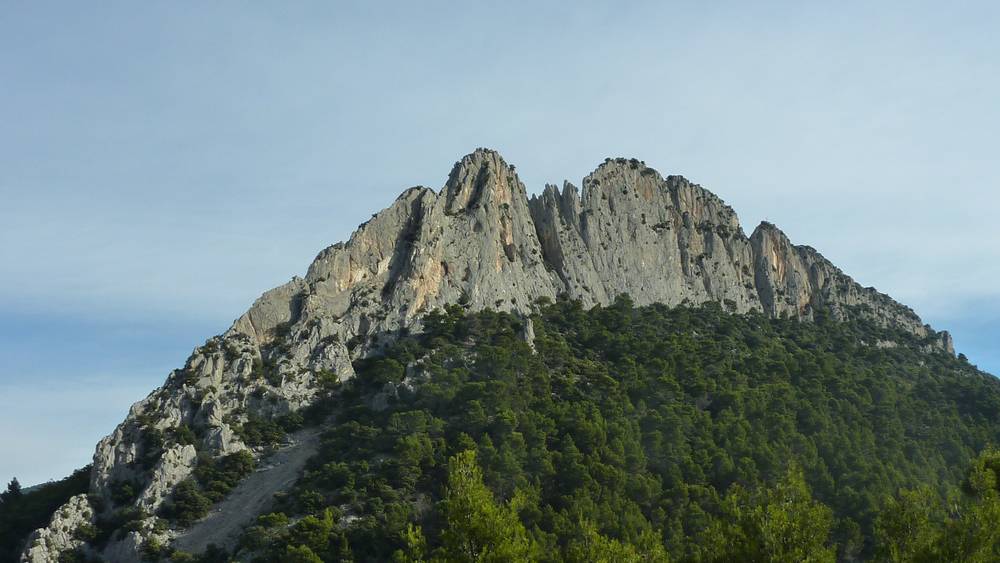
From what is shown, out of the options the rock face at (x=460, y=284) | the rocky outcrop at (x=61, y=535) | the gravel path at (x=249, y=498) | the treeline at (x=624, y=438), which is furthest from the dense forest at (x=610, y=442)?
the rocky outcrop at (x=61, y=535)

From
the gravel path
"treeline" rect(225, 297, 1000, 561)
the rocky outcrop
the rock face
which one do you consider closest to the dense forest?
"treeline" rect(225, 297, 1000, 561)

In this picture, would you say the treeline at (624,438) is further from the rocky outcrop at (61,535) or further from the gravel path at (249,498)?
the rocky outcrop at (61,535)

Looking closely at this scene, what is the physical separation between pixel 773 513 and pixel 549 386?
52.9m

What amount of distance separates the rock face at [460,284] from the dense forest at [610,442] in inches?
110

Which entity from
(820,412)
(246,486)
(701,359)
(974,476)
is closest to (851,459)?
(820,412)

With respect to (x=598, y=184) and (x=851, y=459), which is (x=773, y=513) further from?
(x=598, y=184)

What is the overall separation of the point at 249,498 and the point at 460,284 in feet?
115

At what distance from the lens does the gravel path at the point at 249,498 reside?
77.1 meters

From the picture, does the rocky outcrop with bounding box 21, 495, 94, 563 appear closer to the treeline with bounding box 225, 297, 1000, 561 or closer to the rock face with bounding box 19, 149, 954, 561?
the rock face with bounding box 19, 149, 954, 561

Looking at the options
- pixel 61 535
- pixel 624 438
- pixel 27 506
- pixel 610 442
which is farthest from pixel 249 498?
pixel 624 438

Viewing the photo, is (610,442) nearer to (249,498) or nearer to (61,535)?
(249,498)

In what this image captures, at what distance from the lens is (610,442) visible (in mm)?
85625

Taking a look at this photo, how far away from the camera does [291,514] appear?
3019 inches

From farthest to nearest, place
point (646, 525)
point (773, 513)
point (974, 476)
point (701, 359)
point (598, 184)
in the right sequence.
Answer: point (598, 184) < point (701, 359) < point (646, 525) < point (974, 476) < point (773, 513)
